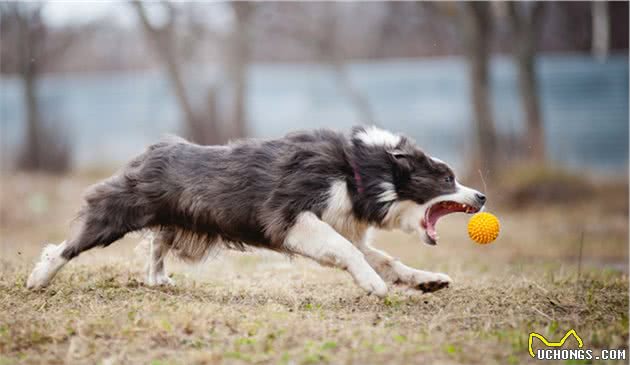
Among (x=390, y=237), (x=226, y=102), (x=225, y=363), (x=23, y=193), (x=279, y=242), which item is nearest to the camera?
(x=225, y=363)

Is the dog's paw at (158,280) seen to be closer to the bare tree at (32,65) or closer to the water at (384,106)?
the water at (384,106)

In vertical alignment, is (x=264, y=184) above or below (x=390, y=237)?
above

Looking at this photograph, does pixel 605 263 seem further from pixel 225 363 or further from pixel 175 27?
pixel 175 27

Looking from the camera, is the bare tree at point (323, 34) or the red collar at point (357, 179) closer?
the red collar at point (357, 179)

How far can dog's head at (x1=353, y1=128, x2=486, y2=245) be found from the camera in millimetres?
6055

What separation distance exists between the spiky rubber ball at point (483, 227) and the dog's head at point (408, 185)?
0.08 meters

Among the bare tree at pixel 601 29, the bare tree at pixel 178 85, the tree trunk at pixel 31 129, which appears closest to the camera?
the bare tree at pixel 178 85

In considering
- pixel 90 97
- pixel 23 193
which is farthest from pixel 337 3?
pixel 23 193

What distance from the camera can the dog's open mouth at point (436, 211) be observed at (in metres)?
6.14

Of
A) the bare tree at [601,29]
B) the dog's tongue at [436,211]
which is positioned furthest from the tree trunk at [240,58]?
the dog's tongue at [436,211]

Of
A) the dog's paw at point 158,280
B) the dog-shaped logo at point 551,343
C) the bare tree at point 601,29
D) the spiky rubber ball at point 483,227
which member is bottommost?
the dog-shaped logo at point 551,343

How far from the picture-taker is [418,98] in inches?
803

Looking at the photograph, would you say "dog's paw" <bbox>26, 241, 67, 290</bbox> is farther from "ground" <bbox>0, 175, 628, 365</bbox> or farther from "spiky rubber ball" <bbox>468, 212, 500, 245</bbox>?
"spiky rubber ball" <bbox>468, 212, 500, 245</bbox>

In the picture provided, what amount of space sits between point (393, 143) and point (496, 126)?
1145 centimetres
